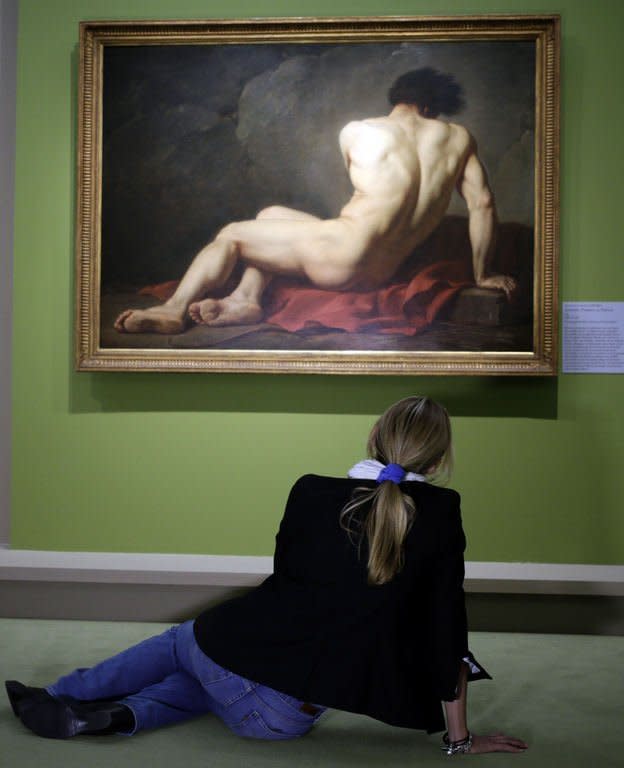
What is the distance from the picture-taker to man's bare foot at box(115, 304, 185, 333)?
21.9 ft

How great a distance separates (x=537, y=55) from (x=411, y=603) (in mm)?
4370

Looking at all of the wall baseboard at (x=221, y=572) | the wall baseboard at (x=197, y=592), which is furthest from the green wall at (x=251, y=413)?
the wall baseboard at (x=197, y=592)

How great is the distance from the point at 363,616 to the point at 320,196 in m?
3.68

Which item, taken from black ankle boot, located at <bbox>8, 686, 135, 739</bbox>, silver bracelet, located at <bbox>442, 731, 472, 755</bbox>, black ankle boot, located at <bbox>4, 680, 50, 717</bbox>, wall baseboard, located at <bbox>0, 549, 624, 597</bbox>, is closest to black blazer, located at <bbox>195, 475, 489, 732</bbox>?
silver bracelet, located at <bbox>442, 731, 472, 755</bbox>

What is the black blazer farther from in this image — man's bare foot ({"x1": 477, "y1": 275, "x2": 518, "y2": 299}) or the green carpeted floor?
man's bare foot ({"x1": 477, "y1": 275, "x2": 518, "y2": 299})

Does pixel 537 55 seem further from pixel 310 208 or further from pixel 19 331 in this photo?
pixel 19 331

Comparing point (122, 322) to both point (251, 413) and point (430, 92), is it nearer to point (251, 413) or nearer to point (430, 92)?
point (251, 413)

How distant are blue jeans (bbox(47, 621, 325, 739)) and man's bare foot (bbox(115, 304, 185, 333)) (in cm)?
288

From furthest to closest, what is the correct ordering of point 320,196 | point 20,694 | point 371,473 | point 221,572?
point 320,196 < point 221,572 < point 20,694 < point 371,473

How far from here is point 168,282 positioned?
6.68 meters

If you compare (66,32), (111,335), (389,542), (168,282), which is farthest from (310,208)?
(389,542)

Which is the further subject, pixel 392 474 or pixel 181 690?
pixel 181 690

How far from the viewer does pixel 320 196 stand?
661 cm

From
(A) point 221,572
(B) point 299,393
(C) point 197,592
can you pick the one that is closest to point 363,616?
(A) point 221,572
